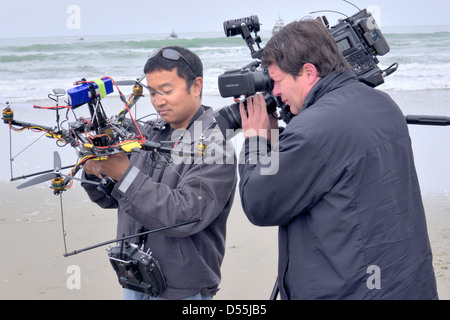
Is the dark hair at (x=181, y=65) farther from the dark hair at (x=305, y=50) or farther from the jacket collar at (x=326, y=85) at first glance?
the jacket collar at (x=326, y=85)

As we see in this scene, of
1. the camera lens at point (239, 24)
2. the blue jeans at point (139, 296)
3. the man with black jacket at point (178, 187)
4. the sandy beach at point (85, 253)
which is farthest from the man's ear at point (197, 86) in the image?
the sandy beach at point (85, 253)

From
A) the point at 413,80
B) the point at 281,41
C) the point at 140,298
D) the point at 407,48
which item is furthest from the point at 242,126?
the point at 407,48

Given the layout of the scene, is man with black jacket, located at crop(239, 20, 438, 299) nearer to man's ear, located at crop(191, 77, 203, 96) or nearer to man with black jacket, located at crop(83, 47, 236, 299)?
man with black jacket, located at crop(83, 47, 236, 299)

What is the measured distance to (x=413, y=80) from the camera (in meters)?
12.9

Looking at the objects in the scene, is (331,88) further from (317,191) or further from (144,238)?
(144,238)

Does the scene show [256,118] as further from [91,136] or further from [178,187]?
[91,136]

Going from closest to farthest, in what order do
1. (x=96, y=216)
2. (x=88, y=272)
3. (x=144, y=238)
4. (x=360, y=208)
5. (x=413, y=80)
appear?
(x=360, y=208) → (x=144, y=238) → (x=88, y=272) → (x=96, y=216) → (x=413, y=80)

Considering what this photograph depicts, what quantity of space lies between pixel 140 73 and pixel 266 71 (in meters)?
12.8

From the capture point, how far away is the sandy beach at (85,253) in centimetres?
392

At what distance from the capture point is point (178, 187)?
206 cm

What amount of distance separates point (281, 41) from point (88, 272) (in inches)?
120

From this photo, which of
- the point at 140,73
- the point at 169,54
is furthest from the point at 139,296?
the point at 140,73

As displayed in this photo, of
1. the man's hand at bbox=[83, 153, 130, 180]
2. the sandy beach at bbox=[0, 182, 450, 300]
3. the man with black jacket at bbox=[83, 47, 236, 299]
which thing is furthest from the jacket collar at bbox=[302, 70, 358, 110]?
the sandy beach at bbox=[0, 182, 450, 300]
